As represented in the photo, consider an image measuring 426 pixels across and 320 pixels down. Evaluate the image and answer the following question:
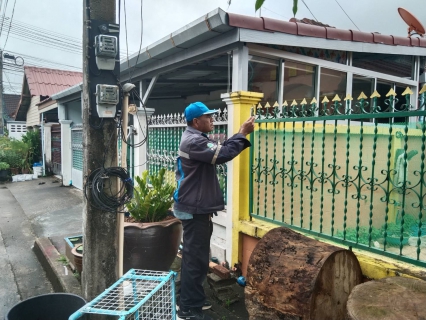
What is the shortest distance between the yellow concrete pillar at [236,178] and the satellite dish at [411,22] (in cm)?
436

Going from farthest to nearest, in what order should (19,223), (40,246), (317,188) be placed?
(19,223) < (40,246) < (317,188)

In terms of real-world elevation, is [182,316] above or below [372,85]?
below

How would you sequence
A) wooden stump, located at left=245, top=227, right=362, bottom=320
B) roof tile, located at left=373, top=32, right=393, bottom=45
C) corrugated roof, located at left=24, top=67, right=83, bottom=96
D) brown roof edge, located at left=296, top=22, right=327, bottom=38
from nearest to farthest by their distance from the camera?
wooden stump, located at left=245, top=227, right=362, bottom=320 < brown roof edge, located at left=296, top=22, right=327, bottom=38 < roof tile, located at left=373, top=32, right=393, bottom=45 < corrugated roof, located at left=24, top=67, right=83, bottom=96

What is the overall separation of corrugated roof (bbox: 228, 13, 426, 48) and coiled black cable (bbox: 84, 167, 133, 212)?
6.92ft

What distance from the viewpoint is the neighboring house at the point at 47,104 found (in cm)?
1384

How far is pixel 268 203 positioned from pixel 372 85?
377 centimetres

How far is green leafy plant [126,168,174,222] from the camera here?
12.4 ft

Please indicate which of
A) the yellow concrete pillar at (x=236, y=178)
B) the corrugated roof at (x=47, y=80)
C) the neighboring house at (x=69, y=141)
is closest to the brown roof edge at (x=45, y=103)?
the corrugated roof at (x=47, y=80)

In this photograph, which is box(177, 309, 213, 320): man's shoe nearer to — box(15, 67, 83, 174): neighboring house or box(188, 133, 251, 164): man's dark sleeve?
box(188, 133, 251, 164): man's dark sleeve

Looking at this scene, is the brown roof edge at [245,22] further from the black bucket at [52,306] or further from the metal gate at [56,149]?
the metal gate at [56,149]

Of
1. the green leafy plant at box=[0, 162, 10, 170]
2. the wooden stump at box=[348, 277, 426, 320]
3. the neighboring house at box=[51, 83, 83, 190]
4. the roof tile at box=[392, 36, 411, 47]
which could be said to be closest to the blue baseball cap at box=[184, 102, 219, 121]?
the wooden stump at box=[348, 277, 426, 320]

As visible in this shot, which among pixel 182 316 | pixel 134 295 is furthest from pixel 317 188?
pixel 134 295

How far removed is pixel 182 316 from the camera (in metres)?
3.03

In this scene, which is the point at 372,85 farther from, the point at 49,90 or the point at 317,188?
the point at 49,90
